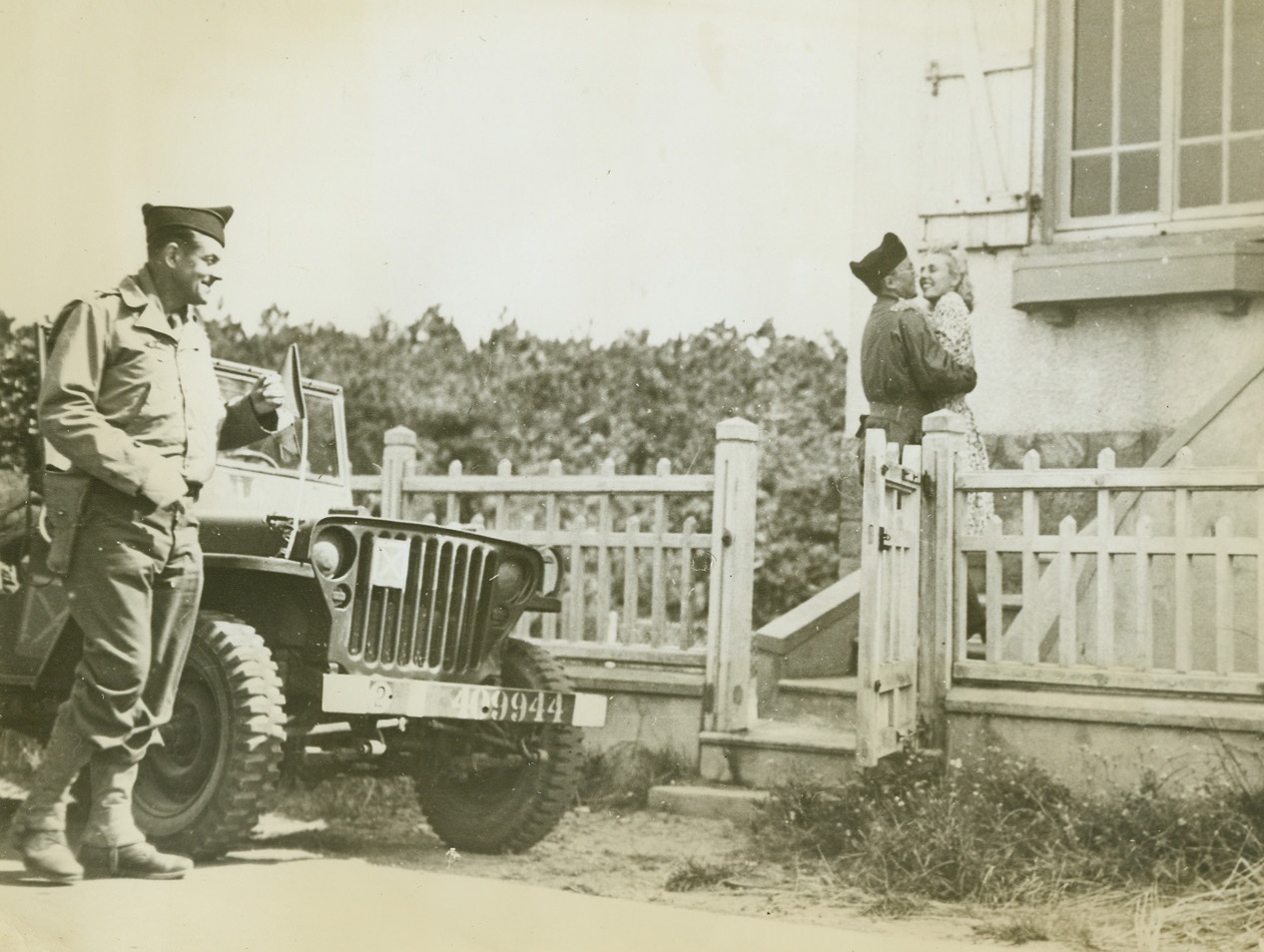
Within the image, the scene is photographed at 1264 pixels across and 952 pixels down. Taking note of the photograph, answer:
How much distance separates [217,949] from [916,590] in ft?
7.12

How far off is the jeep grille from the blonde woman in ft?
4.60

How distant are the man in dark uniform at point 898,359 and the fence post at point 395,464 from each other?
53.9 inches

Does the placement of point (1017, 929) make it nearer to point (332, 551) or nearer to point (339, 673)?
point (339, 673)

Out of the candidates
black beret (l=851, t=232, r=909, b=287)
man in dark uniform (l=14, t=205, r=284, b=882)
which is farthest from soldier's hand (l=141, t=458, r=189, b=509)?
black beret (l=851, t=232, r=909, b=287)

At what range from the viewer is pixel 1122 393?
3182 mm

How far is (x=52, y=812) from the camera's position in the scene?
10.8 feet

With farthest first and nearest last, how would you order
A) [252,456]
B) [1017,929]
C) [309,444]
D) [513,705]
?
[309,444] < [252,456] < [513,705] < [1017,929]

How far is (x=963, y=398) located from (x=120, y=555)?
7.63 ft

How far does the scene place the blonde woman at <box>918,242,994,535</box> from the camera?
133 inches

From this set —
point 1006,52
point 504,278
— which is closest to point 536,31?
point 504,278

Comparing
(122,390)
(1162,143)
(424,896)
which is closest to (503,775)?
(424,896)

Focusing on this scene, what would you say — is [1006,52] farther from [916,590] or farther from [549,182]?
[916,590]

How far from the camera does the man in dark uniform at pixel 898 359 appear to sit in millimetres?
3367

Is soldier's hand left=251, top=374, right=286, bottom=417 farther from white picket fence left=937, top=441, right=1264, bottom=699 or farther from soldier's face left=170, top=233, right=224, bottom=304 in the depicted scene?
white picket fence left=937, top=441, right=1264, bottom=699
